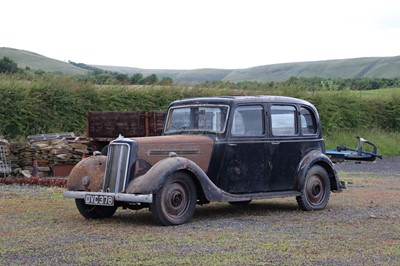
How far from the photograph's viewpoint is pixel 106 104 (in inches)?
1067

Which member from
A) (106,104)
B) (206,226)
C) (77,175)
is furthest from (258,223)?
(106,104)

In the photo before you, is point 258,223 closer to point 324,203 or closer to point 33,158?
point 324,203

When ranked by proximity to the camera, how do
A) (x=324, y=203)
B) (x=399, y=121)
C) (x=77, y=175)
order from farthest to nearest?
1. (x=399, y=121)
2. (x=324, y=203)
3. (x=77, y=175)

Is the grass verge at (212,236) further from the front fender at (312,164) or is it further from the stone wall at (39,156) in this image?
the stone wall at (39,156)

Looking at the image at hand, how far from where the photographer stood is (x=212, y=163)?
449 inches

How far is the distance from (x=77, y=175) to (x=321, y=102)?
2296cm

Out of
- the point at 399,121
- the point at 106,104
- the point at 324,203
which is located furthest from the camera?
the point at 399,121

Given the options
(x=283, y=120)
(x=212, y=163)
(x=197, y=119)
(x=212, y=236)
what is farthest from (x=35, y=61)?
(x=212, y=236)

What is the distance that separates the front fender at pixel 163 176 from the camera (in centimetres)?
1030

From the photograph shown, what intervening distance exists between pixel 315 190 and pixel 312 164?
492 millimetres

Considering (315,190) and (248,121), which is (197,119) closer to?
(248,121)

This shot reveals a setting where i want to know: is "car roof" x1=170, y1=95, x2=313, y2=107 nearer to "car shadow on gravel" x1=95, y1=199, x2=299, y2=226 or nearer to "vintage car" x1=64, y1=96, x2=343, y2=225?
"vintage car" x1=64, y1=96, x2=343, y2=225

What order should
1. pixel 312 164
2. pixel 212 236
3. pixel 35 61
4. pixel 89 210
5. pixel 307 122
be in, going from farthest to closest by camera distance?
pixel 35 61
pixel 307 122
pixel 312 164
pixel 89 210
pixel 212 236

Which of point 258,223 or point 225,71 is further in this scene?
point 225,71
